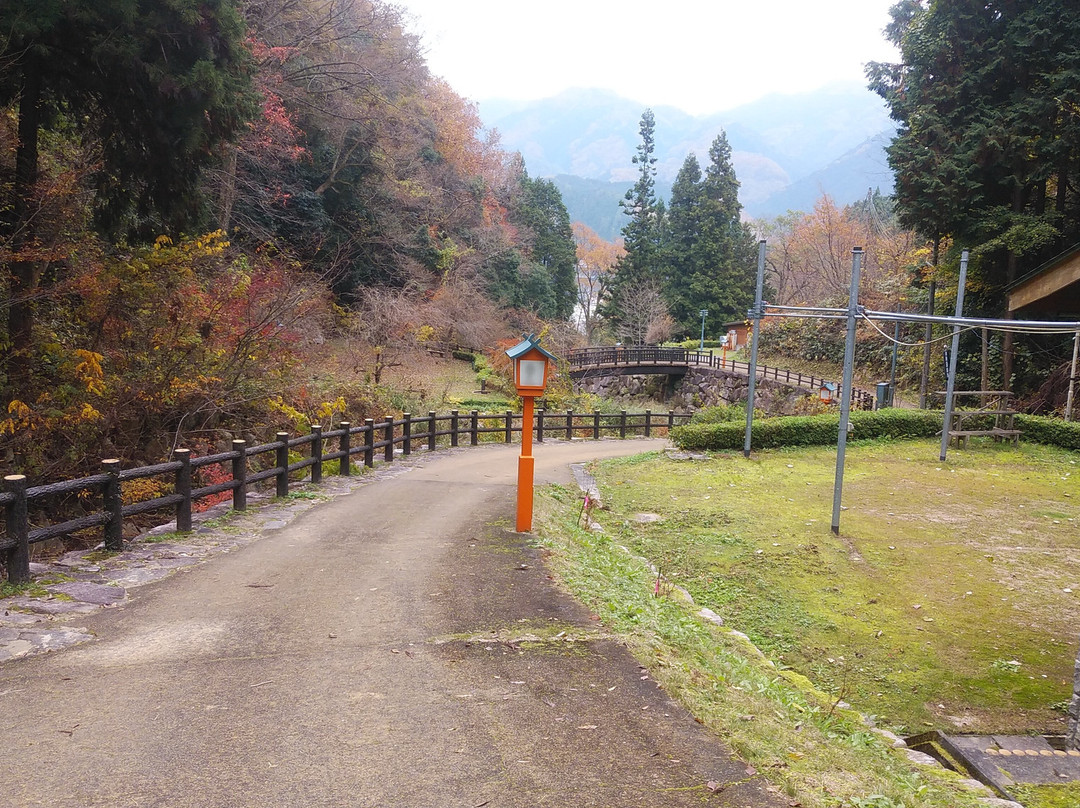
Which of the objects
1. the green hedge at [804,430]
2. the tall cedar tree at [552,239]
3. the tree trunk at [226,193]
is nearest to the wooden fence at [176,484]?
the green hedge at [804,430]

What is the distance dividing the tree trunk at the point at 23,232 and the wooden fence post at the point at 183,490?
316cm

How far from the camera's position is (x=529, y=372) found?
25.2 ft

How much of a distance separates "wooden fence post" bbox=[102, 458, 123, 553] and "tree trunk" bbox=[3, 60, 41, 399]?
11.2 ft

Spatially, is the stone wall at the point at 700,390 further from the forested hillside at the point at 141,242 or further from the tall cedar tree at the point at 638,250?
the forested hillside at the point at 141,242

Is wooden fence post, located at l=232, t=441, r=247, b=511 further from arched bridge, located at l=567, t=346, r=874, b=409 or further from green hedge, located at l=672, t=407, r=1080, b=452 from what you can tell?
arched bridge, located at l=567, t=346, r=874, b=409

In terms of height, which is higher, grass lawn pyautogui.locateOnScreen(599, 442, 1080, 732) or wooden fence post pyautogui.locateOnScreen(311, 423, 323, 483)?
wooden fence post pyautogui.locateOnScreen(311, 423, 323, 483)

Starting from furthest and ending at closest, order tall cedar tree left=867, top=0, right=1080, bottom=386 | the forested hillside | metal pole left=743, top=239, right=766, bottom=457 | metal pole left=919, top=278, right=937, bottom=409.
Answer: metal pole left=919, top=278, right=937, bottom=409 → tall cedar tree left=867, top=0, right=1080, bottom=386 → metal pole left=743, top=239, right=766, bottom=457 → the forested hillside

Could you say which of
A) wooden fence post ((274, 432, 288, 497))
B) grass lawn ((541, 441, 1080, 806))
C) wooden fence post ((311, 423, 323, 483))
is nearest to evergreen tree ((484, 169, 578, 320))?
grass lawn ((541, 441, 1080, 806))

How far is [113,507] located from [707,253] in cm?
5071

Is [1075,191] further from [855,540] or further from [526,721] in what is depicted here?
[526,721]

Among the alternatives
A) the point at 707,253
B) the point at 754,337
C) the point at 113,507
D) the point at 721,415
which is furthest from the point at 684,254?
the point at 113,507

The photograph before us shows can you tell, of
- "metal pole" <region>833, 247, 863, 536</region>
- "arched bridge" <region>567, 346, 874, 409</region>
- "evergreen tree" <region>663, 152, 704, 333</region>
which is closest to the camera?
"metal pole" <region>833, 247, 863, 536</region>

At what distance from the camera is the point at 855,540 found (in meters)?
10.2

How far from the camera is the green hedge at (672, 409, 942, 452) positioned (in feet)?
59.2
